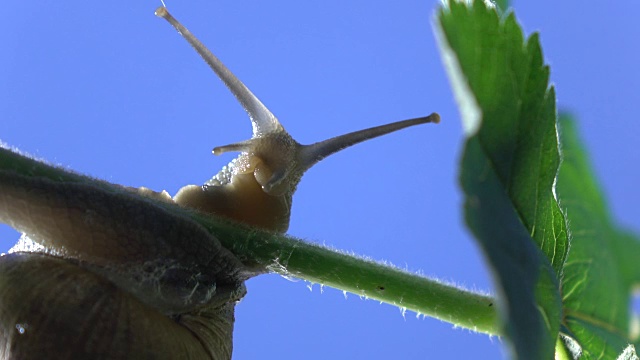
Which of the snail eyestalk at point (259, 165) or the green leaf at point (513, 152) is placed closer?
the green leaf at point (513, 152)

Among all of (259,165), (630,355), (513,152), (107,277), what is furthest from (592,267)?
(107,277)

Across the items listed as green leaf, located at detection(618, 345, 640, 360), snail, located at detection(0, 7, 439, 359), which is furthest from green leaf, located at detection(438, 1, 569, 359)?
snail, located at detection(0, 7, 439, 359)

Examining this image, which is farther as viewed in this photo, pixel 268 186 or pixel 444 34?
pixel 268 186

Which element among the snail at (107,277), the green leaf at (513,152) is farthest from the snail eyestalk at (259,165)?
→ the green leaf at (513,152)

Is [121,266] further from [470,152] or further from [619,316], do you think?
[619,316]

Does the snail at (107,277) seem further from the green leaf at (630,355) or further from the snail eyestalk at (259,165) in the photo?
the green leaf at (630,355)

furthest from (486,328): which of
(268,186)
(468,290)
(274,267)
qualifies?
(268,186)
